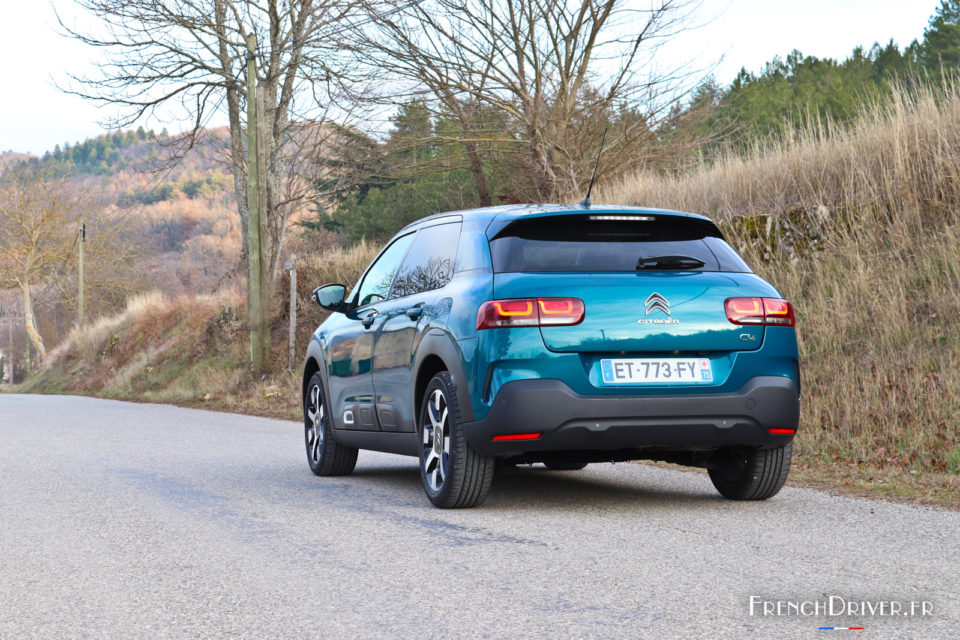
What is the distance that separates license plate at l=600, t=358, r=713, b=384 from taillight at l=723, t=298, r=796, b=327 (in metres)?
0.35

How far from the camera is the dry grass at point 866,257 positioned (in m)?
9.45

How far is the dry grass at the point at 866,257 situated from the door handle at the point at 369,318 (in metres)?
4.00

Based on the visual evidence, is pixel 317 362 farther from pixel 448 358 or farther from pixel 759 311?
pixel 759 311

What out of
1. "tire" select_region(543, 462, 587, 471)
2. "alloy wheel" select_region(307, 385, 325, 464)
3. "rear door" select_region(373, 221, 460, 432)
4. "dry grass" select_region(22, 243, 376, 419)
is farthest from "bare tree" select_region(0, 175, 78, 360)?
"rear door" select_region(373, 221, 460, 432)

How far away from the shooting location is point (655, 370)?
6211 millimetres

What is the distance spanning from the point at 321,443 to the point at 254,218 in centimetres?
1443

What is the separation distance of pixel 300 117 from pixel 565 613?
2315cm

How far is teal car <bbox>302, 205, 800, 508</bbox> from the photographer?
20.1ft

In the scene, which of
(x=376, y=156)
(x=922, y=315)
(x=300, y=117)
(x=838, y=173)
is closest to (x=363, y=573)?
(x=922, y=315)

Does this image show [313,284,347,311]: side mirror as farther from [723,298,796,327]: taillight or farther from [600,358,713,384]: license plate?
[723,298,796,327]: taillight

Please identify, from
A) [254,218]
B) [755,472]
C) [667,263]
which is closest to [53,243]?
[254,218]

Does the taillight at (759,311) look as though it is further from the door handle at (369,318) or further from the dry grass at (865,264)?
the door handle at (369,318)

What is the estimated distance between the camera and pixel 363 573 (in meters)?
4.99

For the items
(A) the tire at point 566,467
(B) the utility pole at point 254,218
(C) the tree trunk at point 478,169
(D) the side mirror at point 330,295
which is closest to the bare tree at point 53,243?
(C) the tree trunk at point 478,169
